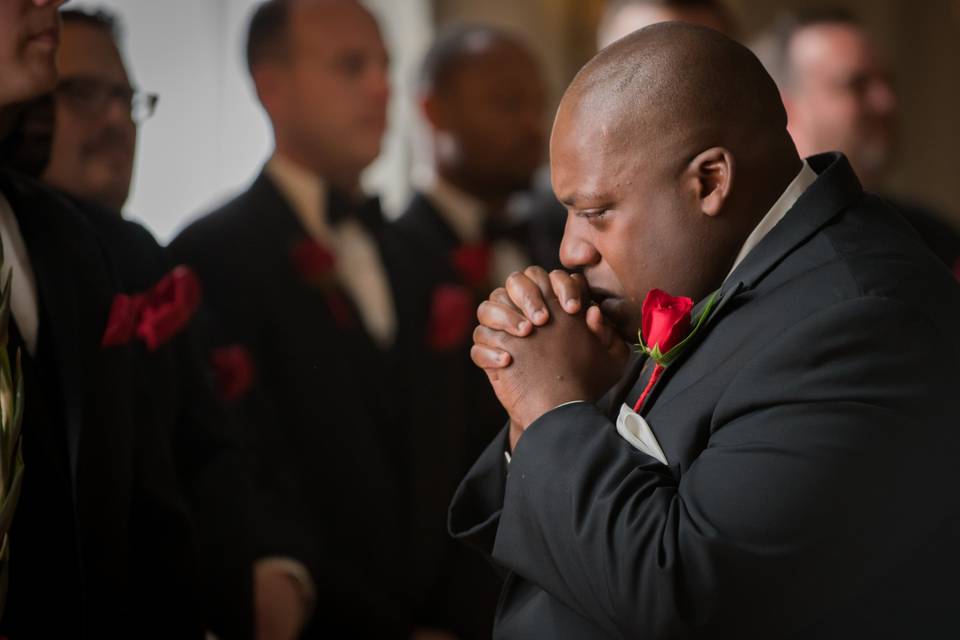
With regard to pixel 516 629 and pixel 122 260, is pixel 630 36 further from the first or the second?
pixel 122 260

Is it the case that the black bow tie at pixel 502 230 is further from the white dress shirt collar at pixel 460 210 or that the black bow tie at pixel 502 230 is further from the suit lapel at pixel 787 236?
the suit lapel at pixel 787 236

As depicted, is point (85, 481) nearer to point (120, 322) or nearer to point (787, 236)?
point (120, 322)

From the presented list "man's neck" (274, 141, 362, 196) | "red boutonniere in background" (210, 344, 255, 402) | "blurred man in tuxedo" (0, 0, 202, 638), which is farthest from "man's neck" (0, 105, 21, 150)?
"man's neck" (274, 141, 362, 196)

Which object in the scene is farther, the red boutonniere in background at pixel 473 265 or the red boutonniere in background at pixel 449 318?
the red boutonniere in background at pixel 473 265

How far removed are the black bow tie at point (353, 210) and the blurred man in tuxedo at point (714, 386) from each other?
162 centimetres

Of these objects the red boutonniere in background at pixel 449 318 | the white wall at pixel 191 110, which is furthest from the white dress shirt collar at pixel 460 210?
the white wall at pixel 191 110

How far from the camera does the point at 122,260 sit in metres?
1.95

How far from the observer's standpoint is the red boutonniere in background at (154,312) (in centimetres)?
186

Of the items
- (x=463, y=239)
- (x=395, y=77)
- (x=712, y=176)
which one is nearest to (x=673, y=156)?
(x=712, y=176)

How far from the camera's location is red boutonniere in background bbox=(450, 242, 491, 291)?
137 inches

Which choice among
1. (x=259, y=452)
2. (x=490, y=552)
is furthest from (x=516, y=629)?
(x=259, y=452)

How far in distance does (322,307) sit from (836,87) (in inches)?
65.1

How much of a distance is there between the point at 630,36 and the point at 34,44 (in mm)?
837

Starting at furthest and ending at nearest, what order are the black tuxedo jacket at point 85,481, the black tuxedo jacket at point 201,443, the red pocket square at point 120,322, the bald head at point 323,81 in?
the bald head at point 323,81 < the black tuxedo jacket at point 201,443 < the red pocket square at point 120,322 < the black tuxedo jacket at point 85,481
